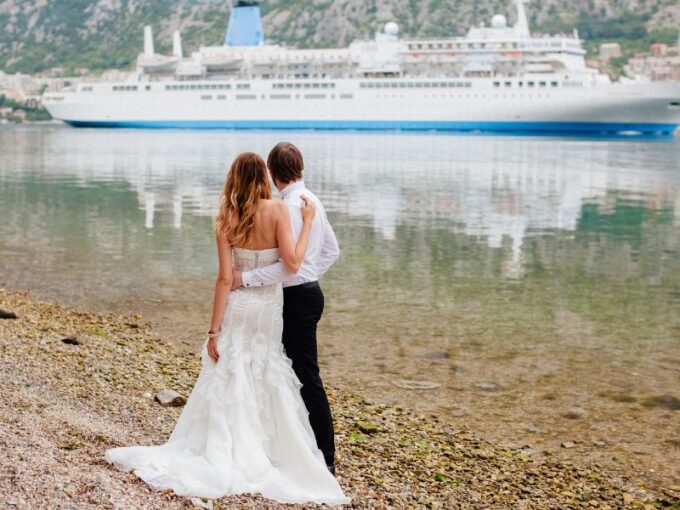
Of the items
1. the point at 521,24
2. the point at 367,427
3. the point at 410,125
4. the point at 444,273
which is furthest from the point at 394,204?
the point at 521,24

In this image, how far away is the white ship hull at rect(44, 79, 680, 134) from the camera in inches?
2867

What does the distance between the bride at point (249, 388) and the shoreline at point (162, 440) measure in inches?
6.8

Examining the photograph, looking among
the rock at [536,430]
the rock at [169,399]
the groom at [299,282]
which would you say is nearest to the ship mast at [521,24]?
the rock at [536,430]

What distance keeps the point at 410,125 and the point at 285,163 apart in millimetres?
77498

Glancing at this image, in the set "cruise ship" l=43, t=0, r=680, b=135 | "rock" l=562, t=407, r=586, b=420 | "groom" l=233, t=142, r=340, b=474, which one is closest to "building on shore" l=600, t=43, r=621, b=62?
"cruise ship" l=43, t=0, r=680, b=135

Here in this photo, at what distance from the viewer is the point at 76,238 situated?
51.1 feet

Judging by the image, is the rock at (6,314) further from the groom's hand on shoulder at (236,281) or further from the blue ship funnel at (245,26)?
the blue ship funnel at (245,26)

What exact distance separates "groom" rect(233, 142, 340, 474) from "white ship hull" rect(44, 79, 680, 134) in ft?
234

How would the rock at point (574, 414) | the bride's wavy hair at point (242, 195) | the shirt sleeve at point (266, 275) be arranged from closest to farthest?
the bride's wavy hair at point (242, 195), the shirt sleeve at point (266, 275), the rock at point (574, 414)

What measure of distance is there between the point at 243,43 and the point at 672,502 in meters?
93.6

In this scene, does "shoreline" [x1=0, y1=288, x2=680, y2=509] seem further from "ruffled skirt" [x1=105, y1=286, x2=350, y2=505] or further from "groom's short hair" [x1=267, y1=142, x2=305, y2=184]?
"groom's short hair" [x1=267, y1=142, x2=305, y2=184]

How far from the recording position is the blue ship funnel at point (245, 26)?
313 feet

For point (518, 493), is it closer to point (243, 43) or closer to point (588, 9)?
point (243, 43)

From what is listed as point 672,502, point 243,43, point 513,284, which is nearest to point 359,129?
point 243,43
